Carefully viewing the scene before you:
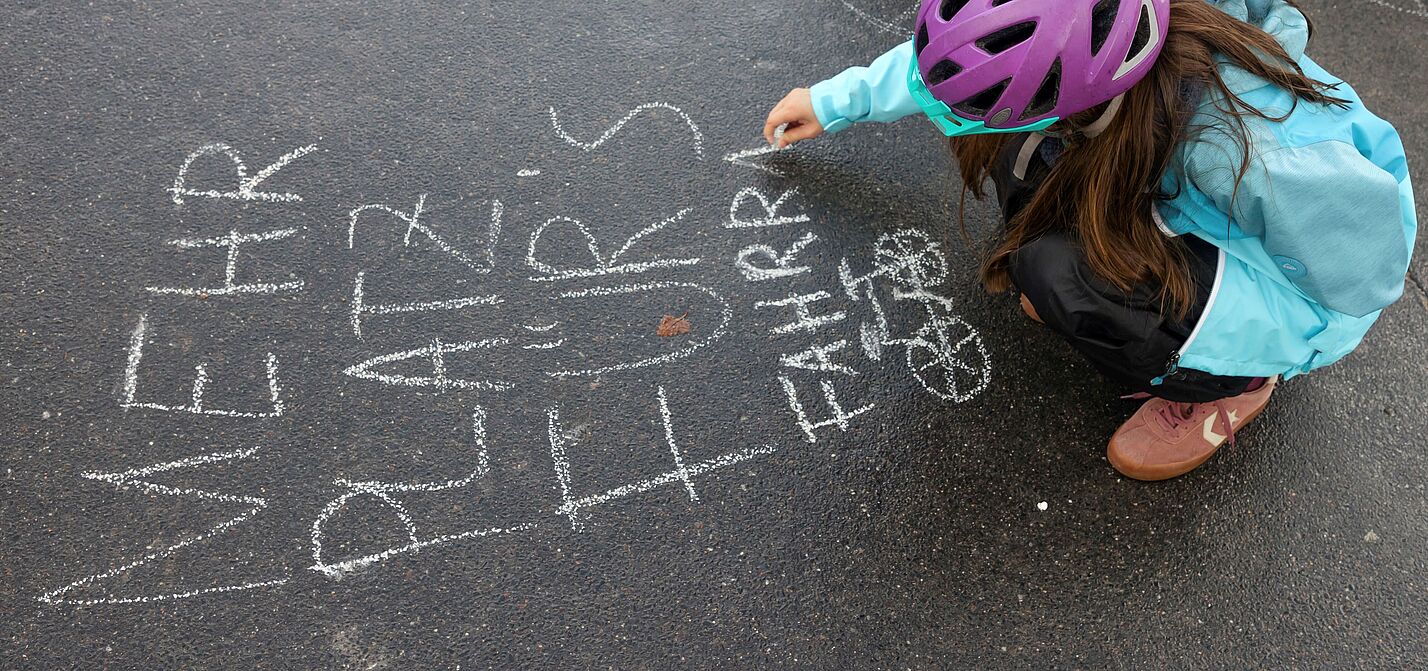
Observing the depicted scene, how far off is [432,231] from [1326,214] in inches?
85.2

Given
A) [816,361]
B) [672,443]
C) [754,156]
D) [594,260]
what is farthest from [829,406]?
[754,156]

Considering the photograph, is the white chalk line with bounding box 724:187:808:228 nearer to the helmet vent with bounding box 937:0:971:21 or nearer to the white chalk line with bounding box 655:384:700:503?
the white chalk line with bounding box 655:384:700:503

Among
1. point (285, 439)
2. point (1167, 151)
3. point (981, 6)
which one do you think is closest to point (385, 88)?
point (285, 439)

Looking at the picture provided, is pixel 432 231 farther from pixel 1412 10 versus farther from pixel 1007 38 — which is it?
pixel 1412 10

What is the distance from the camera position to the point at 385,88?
119 inches

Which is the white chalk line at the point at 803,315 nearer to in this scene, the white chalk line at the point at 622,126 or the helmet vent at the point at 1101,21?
the white chalk line at the point at 622,126

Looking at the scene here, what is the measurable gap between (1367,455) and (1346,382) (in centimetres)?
23

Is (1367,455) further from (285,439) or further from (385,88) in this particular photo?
(385,88)

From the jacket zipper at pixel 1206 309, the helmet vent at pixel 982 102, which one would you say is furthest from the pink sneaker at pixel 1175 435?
the helmet vent at pixel 982 102

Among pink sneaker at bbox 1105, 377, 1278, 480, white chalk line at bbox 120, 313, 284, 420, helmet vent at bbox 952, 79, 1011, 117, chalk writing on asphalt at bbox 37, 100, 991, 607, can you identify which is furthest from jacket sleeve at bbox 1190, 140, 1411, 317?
white chalk line at bbox 120, 313, 284, 420

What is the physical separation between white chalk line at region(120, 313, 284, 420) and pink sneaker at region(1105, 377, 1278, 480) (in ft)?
7.08

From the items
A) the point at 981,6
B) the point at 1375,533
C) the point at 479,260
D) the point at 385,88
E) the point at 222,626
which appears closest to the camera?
the point at 981,6

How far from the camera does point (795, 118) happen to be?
2.85 meters

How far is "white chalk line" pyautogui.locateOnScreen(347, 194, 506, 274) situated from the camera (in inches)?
106
